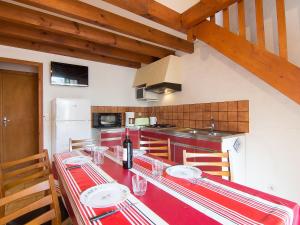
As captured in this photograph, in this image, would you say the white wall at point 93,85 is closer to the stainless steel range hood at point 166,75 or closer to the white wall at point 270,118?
the stainless steel range hood at point 166,75

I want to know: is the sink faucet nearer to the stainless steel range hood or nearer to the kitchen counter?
the kitchen counter

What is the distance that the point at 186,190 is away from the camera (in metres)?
0.87

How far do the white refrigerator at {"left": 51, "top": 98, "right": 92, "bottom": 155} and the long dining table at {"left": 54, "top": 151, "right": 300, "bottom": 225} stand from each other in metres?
2.03

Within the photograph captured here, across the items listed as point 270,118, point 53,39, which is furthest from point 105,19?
point 270,118

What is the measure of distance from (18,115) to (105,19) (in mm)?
2739

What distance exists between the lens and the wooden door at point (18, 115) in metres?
3.36

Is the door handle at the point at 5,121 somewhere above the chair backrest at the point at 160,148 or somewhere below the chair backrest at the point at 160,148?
above

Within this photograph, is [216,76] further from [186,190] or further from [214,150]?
[186,190]

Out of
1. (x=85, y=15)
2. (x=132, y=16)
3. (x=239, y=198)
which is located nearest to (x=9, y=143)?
(x=85, y=15)

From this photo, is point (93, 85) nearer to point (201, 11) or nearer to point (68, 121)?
point (68, 121)

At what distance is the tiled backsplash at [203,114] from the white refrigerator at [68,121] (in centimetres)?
62

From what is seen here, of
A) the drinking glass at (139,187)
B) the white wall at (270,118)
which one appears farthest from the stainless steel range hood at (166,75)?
the drinking glass at (139,187)

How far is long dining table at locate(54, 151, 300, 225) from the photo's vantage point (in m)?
0.63

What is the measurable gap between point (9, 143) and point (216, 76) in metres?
3.92
